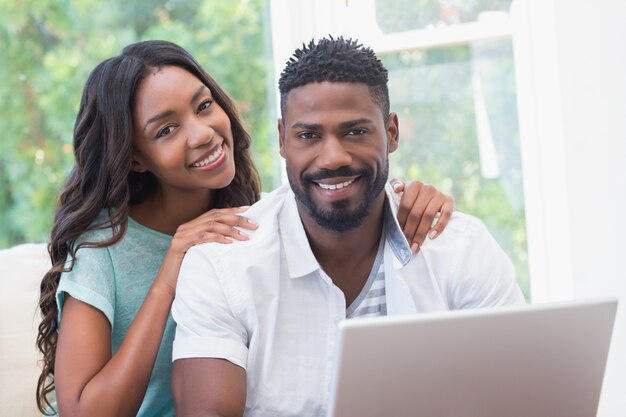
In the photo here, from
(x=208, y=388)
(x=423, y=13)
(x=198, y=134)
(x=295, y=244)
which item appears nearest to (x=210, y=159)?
(x=198, y=134)

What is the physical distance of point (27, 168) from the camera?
2666 mm

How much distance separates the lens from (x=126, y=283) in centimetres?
186

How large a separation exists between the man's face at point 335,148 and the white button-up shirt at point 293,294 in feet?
0.34

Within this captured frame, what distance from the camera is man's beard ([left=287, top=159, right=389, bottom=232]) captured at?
5.19 feet

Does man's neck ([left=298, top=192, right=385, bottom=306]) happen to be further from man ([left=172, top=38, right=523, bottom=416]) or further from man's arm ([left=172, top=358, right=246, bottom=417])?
man's arm ([left=172, top=358, right=246, bottom=417])

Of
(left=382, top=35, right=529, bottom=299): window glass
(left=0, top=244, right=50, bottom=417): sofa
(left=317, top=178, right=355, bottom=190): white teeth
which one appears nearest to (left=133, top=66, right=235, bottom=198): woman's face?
(left=317, top=178, right=355, bottom=190): white teeth

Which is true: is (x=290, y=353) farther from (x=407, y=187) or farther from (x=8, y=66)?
(x=8, y=66)

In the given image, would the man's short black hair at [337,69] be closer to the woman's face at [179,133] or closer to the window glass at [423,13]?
the woman's face at [179,133]

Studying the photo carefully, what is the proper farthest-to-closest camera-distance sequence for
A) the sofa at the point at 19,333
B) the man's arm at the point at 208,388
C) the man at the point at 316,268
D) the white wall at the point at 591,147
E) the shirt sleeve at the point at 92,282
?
the white wall at the point at 591,147
the sofa at the point at 19,333
the shirt sleeve at the point at 92,282
the man at the point at 316,268
the man's arm at the point at 208,388

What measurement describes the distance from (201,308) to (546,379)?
65 cm

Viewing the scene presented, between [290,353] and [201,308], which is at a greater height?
[201,308]

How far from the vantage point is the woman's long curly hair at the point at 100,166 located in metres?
1.83

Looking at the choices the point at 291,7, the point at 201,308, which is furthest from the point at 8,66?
the point at 201,308

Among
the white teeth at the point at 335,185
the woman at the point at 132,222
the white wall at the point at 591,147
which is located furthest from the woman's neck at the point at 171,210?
the white wall at the point at 591,147
